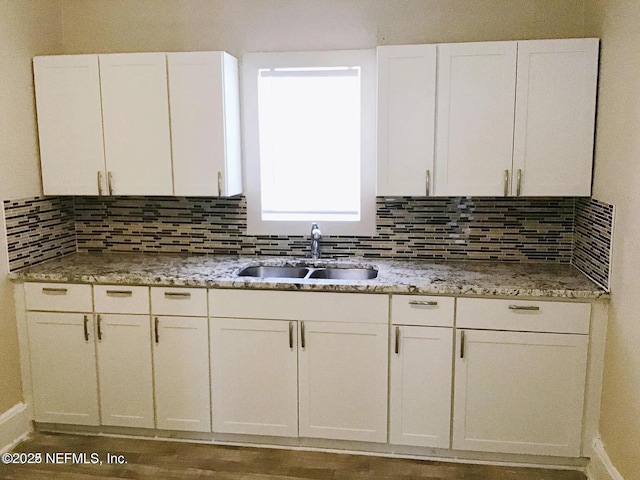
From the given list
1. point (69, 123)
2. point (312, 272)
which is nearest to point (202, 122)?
point (69, 123)

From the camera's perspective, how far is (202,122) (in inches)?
121

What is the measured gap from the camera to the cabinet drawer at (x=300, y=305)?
9.20 feet

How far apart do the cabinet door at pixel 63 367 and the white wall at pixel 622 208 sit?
2554 mm

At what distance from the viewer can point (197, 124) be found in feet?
10.1

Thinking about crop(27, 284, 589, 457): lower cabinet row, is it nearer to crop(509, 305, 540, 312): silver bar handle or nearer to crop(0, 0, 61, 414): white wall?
crop(509, 305, 540, 312): silver bar handle

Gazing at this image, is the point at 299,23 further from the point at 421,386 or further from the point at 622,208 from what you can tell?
the point at 421,386

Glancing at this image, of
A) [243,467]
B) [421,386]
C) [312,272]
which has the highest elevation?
[312,272]

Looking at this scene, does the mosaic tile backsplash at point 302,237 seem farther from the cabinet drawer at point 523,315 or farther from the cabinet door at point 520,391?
the cabinet door at point 520,391

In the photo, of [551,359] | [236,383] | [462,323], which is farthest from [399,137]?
[236,383]

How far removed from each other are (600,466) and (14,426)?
115 inches

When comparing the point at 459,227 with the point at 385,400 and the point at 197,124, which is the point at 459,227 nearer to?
the point at 385,400

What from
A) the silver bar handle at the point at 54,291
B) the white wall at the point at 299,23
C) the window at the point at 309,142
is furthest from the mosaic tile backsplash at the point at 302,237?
the white wall at the point at 299,23

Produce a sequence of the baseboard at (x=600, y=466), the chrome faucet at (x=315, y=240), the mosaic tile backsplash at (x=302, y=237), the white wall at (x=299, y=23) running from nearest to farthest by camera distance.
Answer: the baseboard at (x=600, y=466)
the white wall at (x=299, y=23)
the mosaic tile backsplash at (x=302, y=237)
the chrome faucet at (x=315, y=240)

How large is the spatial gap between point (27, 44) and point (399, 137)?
2.07 meters
